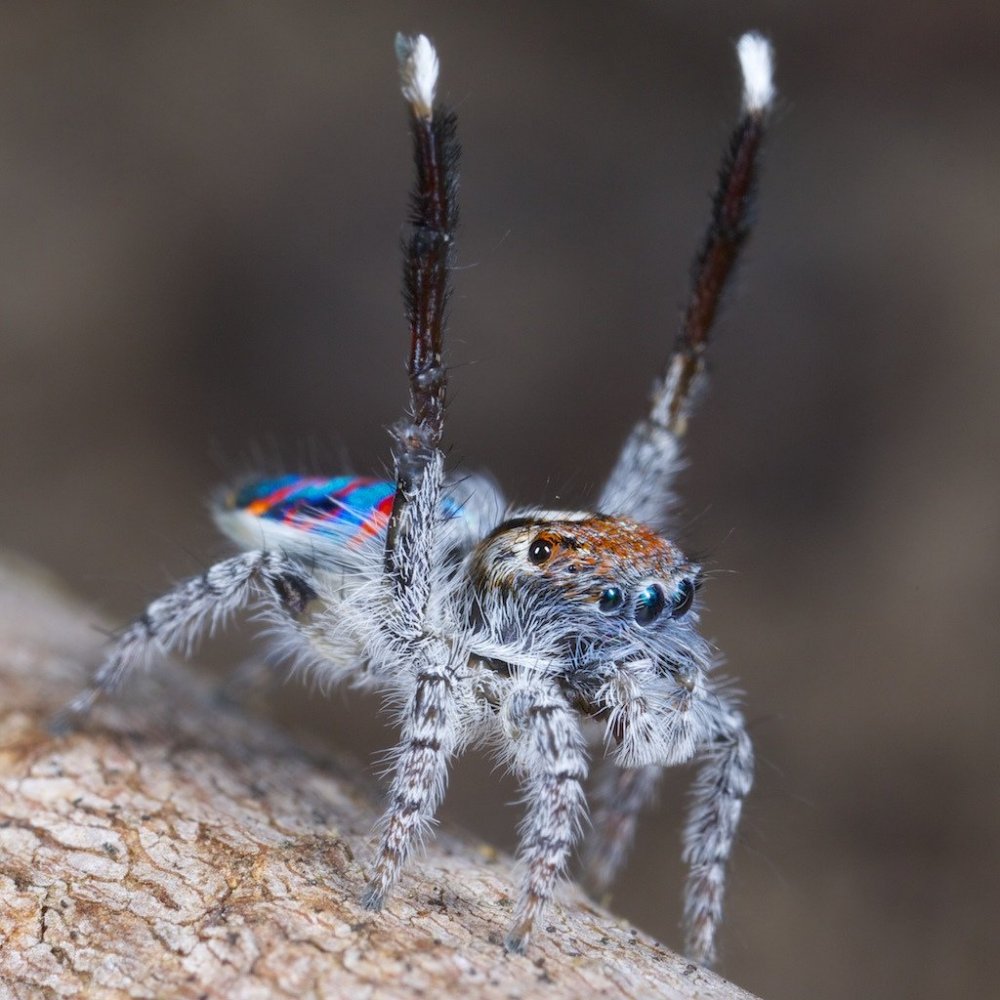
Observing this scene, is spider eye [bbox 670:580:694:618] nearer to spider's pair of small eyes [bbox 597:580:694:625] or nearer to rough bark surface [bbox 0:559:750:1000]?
spider's pair of small eyes [bbox 597:580:694:625]

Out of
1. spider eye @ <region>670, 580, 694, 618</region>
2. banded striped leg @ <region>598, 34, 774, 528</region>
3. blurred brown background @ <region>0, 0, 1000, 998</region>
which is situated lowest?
spider eye @ <region>670, 580, 694, 618</region>

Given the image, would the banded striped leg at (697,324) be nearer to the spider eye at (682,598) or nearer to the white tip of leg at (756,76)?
the white tip of leg at (756,76)

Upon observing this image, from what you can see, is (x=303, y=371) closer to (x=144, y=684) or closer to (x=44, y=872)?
(x=144, y=684)

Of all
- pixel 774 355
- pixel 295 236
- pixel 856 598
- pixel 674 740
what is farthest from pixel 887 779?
pixel 295 236

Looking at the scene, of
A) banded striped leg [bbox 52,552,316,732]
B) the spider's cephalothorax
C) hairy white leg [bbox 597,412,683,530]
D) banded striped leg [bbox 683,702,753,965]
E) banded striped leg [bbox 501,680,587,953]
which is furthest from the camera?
hairy white leg [bbox 597,412,683,530]

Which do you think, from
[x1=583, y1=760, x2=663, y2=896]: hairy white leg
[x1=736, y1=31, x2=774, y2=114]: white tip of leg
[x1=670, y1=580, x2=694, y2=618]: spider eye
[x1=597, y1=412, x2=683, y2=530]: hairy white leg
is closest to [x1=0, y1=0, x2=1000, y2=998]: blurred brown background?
[x1=583, y1=760, x2=663, y2=896]: hairy white leg

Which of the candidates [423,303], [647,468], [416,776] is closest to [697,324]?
[647,468]
